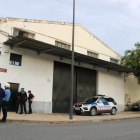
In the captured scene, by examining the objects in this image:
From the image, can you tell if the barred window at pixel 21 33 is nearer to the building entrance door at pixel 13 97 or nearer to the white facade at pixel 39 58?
the white facade at pixel 39 58

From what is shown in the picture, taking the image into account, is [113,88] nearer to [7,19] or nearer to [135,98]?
[135,98]

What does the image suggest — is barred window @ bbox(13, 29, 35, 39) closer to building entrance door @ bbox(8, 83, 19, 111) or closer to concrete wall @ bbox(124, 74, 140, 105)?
building entrance door @ bbox(8, 83, 19, 111)

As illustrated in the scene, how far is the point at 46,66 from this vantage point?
18.1 meters

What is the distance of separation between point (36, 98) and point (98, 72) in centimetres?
966

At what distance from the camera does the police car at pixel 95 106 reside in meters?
16.2

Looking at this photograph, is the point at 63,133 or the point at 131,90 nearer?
the point at 63,133

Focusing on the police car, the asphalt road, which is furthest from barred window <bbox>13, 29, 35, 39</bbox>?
the asphalt road

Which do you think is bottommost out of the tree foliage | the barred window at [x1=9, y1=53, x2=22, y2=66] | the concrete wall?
the concrete wall

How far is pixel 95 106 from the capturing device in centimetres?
1666

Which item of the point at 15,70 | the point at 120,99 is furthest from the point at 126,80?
the point at 15,70

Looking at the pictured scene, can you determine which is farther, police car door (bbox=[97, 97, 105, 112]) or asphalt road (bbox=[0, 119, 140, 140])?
police car door (bbox=[97, 97, 105, 112])

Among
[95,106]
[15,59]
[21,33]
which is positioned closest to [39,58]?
[15,59]

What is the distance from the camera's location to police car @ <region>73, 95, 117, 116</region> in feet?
53.1

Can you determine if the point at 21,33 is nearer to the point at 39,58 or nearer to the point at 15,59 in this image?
the point at 15,59
